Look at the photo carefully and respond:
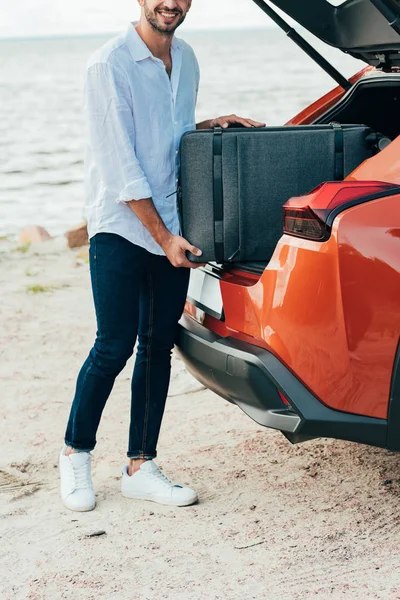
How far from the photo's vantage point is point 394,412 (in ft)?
10.0

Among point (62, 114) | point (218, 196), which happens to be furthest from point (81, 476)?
point (62, 114)

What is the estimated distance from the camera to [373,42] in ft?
12.0

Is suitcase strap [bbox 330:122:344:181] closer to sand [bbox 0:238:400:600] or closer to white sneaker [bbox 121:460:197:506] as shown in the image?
sand [bbox 0:238:400:600]

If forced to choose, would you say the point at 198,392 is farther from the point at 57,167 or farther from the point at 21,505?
the point at 57,167

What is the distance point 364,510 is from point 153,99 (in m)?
1.70

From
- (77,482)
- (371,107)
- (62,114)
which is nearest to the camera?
(77,482)

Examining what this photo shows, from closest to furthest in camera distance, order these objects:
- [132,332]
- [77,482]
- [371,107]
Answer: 1. [132,332]
2. [77,482]
3. [371,107]

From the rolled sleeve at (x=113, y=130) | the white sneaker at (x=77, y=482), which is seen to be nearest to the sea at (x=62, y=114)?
the rolled sleeve at (x=113, y=130)

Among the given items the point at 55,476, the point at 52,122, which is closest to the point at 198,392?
the point at 55,476

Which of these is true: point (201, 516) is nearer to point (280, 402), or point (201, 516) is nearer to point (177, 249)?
point (280, 402)

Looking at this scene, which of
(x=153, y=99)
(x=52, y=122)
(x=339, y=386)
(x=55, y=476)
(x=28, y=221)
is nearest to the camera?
(x=339, y=386)

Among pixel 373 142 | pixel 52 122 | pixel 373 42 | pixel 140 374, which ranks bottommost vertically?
pixel 52 122

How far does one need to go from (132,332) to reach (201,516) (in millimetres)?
739

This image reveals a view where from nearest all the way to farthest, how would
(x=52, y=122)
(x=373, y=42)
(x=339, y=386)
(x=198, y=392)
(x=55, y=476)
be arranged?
(x=339, y=386) < (x=373, y=42) < (x=55, y=476) < (x=198, y=392) < (x=52, y=122)
